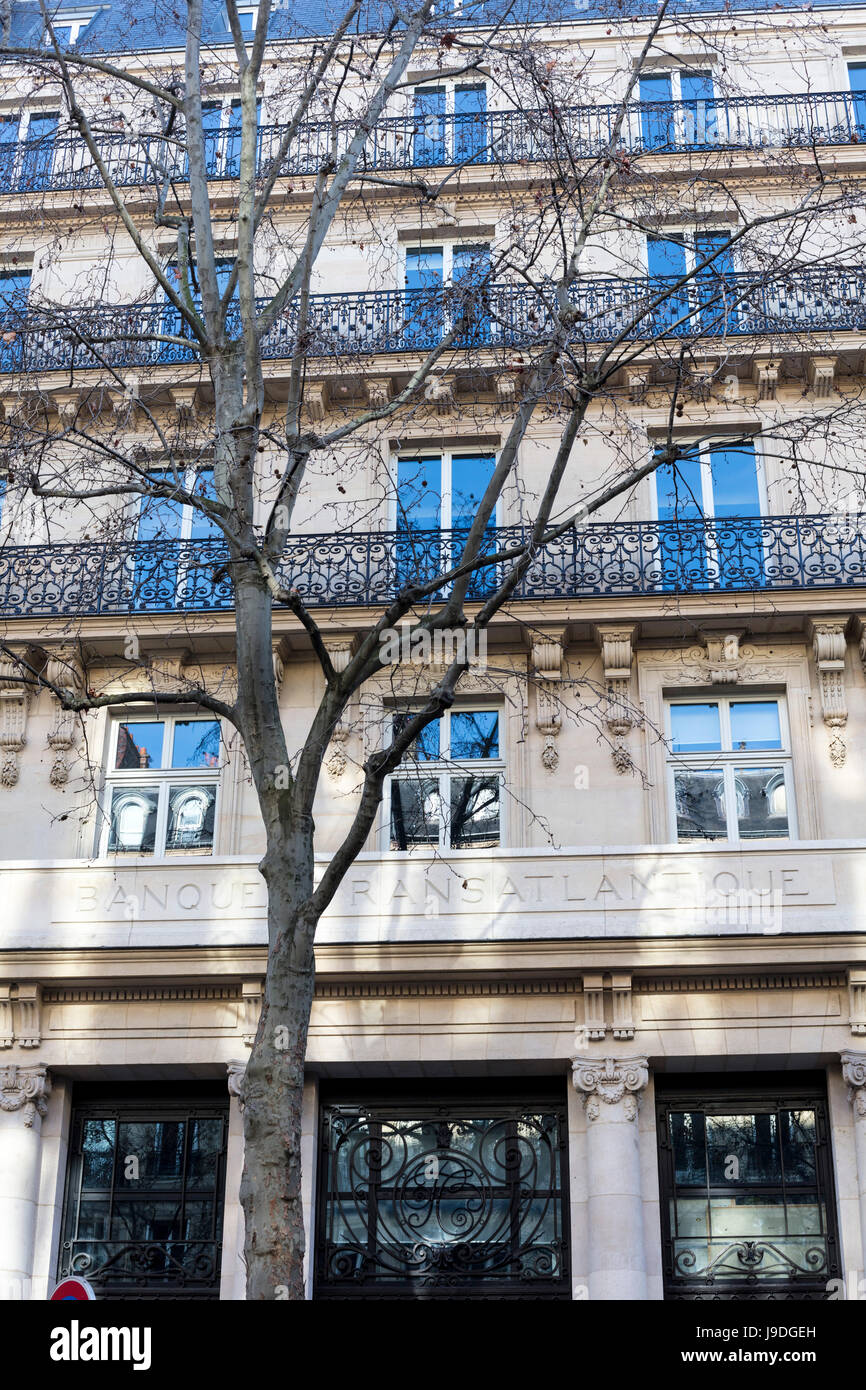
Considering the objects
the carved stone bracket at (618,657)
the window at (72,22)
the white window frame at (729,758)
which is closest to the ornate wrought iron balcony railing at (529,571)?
the carved stone bracket at (618,657)

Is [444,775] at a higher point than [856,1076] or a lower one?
higher

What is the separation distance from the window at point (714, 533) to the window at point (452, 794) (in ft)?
8.74

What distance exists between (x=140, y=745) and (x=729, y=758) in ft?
21.4

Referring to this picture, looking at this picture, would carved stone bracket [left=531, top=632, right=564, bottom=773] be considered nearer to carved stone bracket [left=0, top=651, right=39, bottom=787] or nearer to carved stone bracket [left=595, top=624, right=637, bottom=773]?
carved stone bracket [left=595, top=624, right=637, bottom=773]

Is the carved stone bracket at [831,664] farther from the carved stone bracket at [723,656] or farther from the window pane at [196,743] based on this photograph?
the window pane at [196,743]

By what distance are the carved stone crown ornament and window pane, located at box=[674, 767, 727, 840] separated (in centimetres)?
287

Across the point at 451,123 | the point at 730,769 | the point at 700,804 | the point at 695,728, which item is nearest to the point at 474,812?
the point at 700,804

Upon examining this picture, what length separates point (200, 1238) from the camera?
15367mm

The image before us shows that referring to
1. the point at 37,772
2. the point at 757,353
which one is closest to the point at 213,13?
the point at 757,353

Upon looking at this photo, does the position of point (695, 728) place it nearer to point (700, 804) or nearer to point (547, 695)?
point (700, 804)

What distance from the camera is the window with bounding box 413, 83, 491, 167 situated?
20.8 metres

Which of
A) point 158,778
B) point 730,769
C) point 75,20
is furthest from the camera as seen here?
point 75,20

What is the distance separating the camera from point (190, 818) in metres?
17.5

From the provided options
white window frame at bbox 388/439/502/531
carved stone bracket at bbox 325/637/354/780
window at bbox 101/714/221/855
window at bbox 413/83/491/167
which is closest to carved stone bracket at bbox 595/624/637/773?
white window frame at bbox 388/439/502/531
